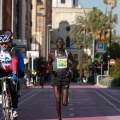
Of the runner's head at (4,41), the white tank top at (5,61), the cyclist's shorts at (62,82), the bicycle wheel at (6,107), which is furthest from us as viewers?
the cyclist's shorts at (62,82)

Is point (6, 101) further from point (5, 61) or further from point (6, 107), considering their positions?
point (5, 61)

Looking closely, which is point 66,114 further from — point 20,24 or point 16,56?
point 20,24

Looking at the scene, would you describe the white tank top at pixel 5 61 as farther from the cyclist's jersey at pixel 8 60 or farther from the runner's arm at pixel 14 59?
the runner's arm at pixel 14 59

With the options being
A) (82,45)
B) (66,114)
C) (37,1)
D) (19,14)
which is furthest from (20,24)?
(66,114)

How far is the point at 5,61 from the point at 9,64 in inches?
4.1

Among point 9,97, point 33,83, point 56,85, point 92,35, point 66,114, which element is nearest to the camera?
point 9,97

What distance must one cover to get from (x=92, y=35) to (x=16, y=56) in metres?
91.2

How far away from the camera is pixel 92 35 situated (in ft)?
342

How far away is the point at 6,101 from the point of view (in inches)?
508

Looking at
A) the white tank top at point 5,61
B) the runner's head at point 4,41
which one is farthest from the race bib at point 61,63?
the runner's head at point 4,41

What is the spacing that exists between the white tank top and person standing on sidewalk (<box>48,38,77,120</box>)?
1.99 metres

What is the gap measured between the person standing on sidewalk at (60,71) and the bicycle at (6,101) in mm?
2254

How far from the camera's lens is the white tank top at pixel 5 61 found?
43.5 feet

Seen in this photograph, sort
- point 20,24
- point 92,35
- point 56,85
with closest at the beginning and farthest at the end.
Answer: point 56,85, point 20,24, point 92,35
